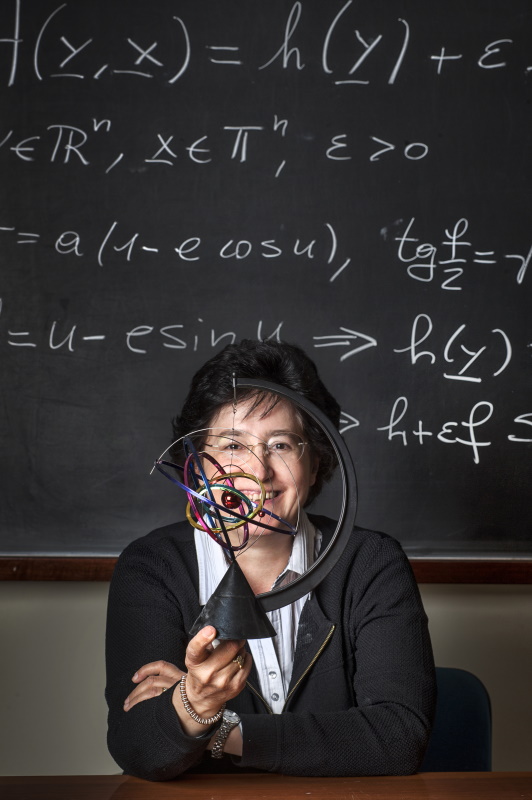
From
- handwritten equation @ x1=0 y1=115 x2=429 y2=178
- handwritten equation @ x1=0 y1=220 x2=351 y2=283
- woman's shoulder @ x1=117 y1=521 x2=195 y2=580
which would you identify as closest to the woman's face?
woman's shoulder @ x1=117 y1=521 x2=195 y2=580

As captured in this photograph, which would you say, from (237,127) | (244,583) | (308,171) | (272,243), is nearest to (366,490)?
(272,243)

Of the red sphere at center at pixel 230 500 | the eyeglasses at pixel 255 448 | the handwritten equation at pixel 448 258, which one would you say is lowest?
the red sphere at center at pixel 230 500

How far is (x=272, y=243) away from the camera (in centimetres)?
185

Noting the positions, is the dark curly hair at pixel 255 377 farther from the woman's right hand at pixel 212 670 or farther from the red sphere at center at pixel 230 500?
the woman's right hand at pixel 212 670

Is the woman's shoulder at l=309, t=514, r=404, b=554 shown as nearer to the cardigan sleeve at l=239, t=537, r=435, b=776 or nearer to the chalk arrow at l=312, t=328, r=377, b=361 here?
the cardigan sleeve at l=239, t=537, r=435, b=776

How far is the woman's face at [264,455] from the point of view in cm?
120

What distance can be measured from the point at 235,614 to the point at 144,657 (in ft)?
1.31

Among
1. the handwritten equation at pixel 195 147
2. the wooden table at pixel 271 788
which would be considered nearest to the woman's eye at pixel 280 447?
the wooden table at pixel 271 788

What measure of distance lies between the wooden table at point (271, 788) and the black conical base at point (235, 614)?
22 centimetres

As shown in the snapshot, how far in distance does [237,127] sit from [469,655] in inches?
52.4

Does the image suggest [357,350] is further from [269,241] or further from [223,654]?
[223,654]

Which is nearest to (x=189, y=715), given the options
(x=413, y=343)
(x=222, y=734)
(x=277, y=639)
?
(x=222, y=734)

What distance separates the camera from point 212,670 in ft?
2.90

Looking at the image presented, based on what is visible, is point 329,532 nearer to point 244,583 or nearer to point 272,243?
point 244,583
